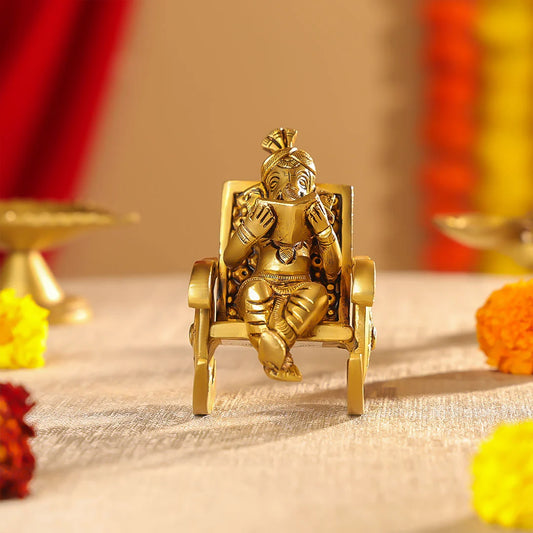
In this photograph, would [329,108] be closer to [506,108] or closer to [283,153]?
[506,108]

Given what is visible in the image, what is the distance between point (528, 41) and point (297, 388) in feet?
7.15

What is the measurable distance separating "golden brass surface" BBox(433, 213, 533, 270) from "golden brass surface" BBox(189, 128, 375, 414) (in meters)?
0.62

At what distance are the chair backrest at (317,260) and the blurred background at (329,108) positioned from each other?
1710 mm

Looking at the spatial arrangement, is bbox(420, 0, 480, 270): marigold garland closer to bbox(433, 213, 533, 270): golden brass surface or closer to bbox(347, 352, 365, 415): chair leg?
bbox(433, 213, 533, 270): golden brass surface

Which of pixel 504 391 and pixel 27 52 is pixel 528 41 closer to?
pixel 27 52

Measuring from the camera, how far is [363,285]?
1355mm

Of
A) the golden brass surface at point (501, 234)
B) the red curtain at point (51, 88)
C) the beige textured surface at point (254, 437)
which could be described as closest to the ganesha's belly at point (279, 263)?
the beige textured surface at point (254, 437)

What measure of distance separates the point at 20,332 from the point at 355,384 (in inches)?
26.8

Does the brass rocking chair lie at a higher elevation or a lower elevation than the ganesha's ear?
lower

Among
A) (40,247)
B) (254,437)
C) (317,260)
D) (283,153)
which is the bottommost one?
(254,437)

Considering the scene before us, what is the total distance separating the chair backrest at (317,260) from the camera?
1429mm

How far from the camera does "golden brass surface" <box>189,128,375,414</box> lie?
1.35 metres

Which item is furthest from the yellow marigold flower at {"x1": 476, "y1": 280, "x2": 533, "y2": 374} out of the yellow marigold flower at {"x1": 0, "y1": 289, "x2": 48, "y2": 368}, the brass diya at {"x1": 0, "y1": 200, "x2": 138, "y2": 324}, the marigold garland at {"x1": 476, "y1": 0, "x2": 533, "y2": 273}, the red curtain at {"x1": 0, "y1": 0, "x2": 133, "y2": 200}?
the red curtain at {"x1": 0, "y1": 0, "x2": 133, "y2": 200}

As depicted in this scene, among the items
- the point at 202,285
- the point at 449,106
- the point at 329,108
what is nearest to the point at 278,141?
the point at 202,285
